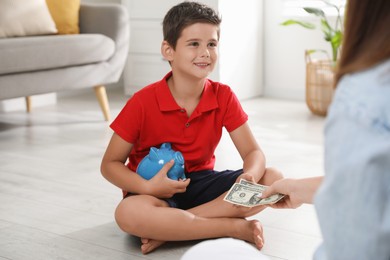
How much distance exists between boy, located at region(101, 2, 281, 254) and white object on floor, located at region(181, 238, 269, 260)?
83 centimetres

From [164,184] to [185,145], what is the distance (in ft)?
0.58

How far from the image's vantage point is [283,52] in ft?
14.0

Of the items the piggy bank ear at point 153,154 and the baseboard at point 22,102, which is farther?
the baseboard at point 22,102

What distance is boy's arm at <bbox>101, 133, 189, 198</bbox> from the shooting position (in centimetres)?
164

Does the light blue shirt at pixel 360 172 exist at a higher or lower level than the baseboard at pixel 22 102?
higher

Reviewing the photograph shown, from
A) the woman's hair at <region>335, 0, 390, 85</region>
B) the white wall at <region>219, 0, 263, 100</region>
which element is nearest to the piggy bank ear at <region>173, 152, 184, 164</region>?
the woman's hair at <region>335, 0, 390, 85</region>

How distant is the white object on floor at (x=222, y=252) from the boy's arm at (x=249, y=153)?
35.4 inches

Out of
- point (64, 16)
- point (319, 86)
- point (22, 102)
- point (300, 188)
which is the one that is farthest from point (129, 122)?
point (22, 102)

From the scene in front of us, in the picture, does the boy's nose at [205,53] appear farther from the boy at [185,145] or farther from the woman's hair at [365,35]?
the woman's hair at [365,35]

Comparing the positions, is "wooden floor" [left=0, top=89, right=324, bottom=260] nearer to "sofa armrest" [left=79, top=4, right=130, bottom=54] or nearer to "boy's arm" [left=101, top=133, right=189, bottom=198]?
"boy's arm" [left=101, top=133, right=189, bottom=198]

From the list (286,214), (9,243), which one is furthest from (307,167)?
(9,243)

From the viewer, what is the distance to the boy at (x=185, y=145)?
1641mm

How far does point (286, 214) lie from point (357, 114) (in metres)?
1.49

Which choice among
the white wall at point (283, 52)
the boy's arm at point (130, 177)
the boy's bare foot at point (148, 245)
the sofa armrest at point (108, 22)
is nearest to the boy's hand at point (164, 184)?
the boy's arm at point (130, 177)
